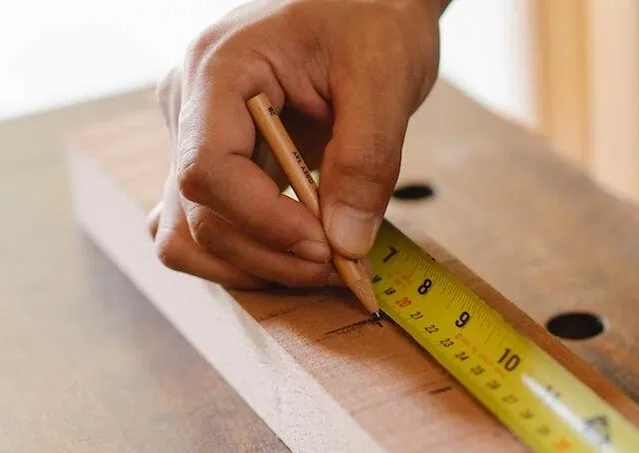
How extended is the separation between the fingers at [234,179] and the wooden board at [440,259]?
0.24 ft

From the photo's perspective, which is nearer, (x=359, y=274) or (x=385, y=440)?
(x=385, y=440)

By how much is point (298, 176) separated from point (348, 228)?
0.07m

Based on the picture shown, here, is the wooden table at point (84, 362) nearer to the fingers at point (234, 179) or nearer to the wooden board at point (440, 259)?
the wooden board at point (440, 259)

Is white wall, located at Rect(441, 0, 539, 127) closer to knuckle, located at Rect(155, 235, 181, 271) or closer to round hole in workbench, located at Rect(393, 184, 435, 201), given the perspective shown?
round hole in workbench, located at Rect(393, 184, 435, 201)

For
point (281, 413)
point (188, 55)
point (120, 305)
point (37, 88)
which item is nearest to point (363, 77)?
point (188, 55)

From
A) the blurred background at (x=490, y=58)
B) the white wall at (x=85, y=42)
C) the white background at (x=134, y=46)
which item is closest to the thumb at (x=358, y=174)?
the blurred background at (x=490, y=58)

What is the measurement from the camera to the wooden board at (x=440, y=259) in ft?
2.74

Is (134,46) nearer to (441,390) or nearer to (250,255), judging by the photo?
(250,255)

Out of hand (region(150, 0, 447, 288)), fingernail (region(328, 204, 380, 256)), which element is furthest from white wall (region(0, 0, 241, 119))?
fingernail (region(328, 204, 380, 256))

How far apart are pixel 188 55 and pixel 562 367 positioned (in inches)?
17.0

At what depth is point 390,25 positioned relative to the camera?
3.26 ft

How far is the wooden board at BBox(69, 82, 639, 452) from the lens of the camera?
834 millimetres

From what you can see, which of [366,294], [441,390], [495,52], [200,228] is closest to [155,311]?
[200,228]

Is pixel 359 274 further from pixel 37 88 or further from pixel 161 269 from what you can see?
pixel 37 88
